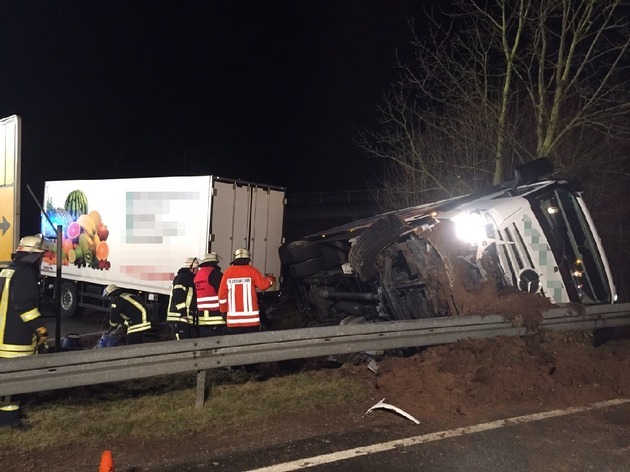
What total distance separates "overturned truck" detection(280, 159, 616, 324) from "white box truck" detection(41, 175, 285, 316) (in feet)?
10.7

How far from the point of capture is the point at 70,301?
1279 cm

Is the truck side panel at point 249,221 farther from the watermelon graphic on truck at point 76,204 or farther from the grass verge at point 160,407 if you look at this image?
the watermelon graphic on truck at point 76,204

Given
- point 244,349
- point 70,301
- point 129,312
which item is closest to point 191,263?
point 129,312

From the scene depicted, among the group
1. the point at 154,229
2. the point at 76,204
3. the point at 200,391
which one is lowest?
the point at 200,391

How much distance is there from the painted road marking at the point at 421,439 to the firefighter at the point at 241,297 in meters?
2.94

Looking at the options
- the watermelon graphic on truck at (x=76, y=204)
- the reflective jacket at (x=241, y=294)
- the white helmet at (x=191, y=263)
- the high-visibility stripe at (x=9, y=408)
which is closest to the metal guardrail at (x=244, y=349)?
the high-visibility stripe at (x=9, y=408)

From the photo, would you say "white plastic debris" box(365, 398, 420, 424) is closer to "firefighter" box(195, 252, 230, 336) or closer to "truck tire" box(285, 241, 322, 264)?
"firefighter" box(195, 252, 230, 336)

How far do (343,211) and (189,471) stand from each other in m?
34.0

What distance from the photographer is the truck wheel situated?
12695 mm

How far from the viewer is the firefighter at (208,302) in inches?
295

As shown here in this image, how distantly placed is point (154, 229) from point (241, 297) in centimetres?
422

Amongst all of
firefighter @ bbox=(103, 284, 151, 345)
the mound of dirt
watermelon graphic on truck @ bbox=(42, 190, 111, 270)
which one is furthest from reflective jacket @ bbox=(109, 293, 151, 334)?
watermelon graphic on truck @ bbox=(42, 190, 111, 270)

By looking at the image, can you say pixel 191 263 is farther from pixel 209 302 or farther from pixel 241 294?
pixel 241 294

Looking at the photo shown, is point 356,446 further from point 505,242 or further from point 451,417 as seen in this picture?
point 505,242
